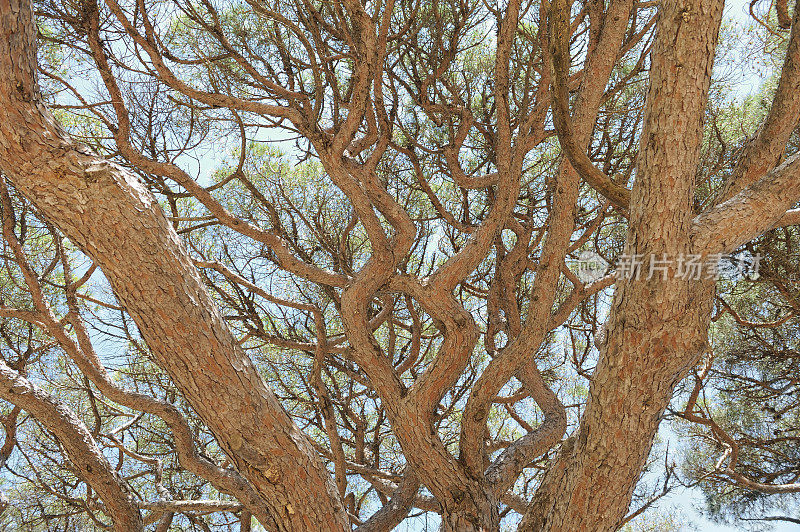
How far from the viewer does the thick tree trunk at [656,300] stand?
60.3 inches

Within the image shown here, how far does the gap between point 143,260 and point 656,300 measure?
1239mm

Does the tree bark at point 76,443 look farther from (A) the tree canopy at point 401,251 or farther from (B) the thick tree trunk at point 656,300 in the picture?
(B) the thick tree trunk at point 656,300

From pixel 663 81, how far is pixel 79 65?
2.99 metres

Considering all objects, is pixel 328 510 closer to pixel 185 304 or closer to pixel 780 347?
pixel 185 304

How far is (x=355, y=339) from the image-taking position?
245 cm

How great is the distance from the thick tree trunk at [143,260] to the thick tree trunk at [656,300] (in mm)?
805

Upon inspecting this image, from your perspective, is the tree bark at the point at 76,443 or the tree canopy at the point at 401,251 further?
the tree bark at the point at 76,443

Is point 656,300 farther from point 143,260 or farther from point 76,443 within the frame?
point 76,443

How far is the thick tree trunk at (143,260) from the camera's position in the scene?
5.10 feet

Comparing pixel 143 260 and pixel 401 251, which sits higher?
pixel 401 251

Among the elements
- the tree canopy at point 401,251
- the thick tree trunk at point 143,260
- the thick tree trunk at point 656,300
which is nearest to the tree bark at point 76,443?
the tree canopy at point 401,251

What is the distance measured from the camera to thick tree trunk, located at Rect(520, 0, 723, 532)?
1.53 metres

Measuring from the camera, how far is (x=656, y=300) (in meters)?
1.55

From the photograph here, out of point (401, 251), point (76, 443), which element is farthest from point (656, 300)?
point (76, 443)
